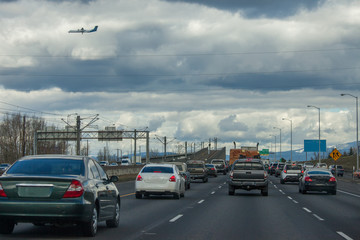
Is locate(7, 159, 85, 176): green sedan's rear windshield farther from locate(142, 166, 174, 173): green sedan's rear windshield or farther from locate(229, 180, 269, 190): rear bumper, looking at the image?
locate(229, 180, 269, 190): rear bumper

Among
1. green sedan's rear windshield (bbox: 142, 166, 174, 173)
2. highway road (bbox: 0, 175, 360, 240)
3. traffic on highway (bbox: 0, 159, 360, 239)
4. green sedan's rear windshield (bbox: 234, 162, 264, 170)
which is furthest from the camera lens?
green sedan's rear windshield (bbox: 234, 162, 264, 170)

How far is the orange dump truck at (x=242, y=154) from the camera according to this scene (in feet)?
227

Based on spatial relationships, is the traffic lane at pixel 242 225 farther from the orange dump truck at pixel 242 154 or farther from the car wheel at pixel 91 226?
the orange dump truck at pixel 242 154

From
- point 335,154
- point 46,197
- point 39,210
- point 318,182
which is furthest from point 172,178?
point 335,154

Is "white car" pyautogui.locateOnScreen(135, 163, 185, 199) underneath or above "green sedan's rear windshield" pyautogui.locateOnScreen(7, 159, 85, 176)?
underneath

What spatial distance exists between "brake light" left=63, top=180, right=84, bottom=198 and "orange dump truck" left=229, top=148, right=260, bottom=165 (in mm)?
58282

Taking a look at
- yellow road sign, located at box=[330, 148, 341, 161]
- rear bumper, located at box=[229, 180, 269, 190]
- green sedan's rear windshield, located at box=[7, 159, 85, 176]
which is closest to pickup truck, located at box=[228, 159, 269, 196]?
rear bumper, located at box=[229, 180, 269, 190]

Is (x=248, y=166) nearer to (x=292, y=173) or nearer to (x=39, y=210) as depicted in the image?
(x=292, y=173)

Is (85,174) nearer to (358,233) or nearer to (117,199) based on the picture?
(117,199)

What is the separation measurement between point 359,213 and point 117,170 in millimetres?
48905

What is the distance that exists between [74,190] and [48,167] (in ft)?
3.41

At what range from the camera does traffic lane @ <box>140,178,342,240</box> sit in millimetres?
13242

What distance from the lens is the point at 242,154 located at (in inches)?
2790

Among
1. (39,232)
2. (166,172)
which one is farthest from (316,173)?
(39,232)
